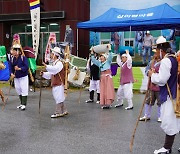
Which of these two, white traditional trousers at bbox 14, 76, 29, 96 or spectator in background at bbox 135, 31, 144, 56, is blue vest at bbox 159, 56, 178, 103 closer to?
white traditional trousers at bbox 14, 76, 29, 96

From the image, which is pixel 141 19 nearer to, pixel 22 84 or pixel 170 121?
pixel 22 84

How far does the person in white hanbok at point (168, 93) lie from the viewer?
479cm

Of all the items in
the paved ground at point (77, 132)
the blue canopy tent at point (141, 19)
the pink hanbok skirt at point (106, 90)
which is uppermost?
the blue canopy tent at point (141, 19)

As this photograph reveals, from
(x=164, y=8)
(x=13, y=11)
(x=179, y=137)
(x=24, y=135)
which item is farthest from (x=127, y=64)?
(x=13, y=11)

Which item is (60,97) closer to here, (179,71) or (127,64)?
(127,64)

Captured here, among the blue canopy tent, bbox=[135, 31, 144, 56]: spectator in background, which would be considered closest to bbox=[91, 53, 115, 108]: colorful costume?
the blue canopy tent

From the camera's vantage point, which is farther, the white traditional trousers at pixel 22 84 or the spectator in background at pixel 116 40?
the spectator in background at pixel 116 40

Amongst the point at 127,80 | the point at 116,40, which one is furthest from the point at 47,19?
the point at 127,80

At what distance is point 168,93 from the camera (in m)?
4.92

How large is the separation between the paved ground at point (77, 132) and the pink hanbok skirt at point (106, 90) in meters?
0.28

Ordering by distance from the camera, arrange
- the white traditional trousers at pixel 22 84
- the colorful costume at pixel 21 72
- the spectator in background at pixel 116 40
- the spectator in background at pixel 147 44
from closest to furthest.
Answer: the colorful costume at pixel 21 72, the white traditional trousers at pixel 22 84, the spectator in background at pixel 147 44, the spectator in background at pixel 116 40

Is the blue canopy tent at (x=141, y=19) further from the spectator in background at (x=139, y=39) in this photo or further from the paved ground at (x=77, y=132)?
the paved ground at (x=77, y=132)

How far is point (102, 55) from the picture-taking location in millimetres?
9188

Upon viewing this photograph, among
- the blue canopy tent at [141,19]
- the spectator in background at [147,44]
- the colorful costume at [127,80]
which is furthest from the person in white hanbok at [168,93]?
the spectator in background at [147,44]
